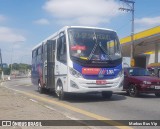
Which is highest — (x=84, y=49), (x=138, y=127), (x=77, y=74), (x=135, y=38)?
(x=135, y=38)

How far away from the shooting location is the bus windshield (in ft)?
45.4

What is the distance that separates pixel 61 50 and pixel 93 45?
1551 millimetres

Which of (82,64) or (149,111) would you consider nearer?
(149,111)

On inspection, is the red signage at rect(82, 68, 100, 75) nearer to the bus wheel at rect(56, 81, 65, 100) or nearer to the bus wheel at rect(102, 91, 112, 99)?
the bus wheel at rect(56, 81, 65, 100)

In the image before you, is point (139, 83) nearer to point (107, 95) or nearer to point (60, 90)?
point (107, 95)

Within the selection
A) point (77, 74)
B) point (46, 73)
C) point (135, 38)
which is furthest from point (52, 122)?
point (135, 38)

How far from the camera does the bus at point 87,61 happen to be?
13.7m

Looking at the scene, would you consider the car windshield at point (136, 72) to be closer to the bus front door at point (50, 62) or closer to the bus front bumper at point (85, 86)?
the bus front bumper at point (85, 86)

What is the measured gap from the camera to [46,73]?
17.4 metres

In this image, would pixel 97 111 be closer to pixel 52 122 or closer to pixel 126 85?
pixel 52 122

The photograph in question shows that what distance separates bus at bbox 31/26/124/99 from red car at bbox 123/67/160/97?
1.87 metres

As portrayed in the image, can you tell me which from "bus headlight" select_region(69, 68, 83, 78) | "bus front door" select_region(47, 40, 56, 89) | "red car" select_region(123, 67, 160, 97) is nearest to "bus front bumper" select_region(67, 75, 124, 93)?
"bus headlight" select_region(69, 68, 83, 78)

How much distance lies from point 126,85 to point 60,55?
4287 mm

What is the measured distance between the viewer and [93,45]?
14.1 m
